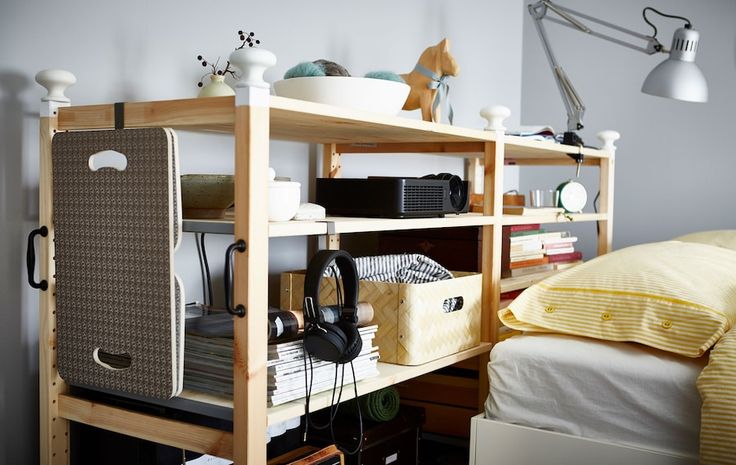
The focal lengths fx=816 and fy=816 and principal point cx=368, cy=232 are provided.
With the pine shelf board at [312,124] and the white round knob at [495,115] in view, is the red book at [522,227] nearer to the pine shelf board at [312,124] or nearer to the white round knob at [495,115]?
the pine shelf board at [312,124]

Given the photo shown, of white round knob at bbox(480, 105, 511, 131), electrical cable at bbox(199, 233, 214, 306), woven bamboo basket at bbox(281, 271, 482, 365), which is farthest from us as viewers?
white round knob at bbox(480, 105, 511, 131)

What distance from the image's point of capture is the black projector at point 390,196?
171 centimetres

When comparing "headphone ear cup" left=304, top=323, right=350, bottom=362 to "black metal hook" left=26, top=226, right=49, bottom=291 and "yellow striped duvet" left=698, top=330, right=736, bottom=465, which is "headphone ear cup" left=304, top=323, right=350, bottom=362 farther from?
"yellow striped duvet" left=698, top=330, right=736, bottom=465

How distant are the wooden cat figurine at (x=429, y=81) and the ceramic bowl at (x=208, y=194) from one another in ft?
2.22

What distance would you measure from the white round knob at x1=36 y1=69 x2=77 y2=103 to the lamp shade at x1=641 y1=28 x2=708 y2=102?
1.87 m

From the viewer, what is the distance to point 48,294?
4.85 feet

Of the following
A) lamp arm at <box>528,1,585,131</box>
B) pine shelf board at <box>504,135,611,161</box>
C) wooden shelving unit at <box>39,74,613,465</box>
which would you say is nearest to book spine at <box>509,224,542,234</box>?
pine shelf board at <box>504,135,611,161</box>

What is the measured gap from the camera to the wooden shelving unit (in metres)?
1.25

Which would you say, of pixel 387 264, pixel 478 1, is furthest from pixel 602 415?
pixel 478 1

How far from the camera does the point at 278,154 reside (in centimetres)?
212

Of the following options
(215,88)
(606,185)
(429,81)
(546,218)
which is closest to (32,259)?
(215,88)

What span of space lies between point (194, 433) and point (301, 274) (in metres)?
0.57

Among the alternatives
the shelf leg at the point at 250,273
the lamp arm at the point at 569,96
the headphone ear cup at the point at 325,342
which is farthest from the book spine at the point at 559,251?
the shelf leg at the point at 250,273

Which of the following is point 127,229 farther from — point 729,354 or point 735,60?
point 735,60
